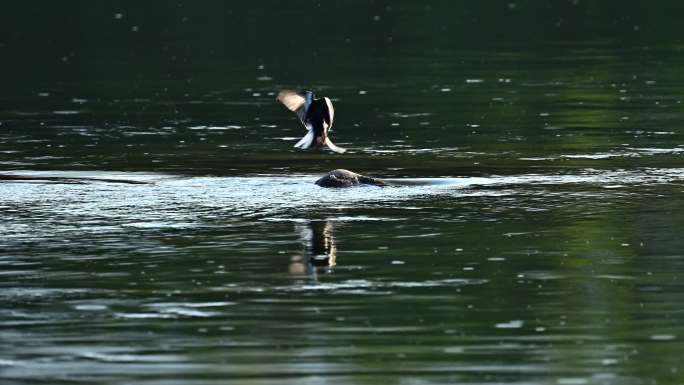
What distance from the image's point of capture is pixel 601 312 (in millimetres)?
13359

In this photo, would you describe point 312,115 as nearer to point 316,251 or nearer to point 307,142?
point 307,142

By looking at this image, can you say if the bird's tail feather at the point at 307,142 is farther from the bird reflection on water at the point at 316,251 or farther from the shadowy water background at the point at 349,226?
the bird reflection on water at the point at 316,251

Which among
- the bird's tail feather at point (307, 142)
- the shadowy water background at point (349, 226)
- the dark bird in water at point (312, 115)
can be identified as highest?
the dark bird in water at point (312, 115)

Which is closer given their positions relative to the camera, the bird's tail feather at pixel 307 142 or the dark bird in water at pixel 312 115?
the dark bird in water at pixel 312 115

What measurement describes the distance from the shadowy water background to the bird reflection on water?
0.16ft


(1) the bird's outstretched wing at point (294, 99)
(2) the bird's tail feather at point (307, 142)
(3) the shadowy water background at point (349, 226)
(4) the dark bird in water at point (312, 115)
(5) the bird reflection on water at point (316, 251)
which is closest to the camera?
(3) the shadowy water background at point (349, 226)

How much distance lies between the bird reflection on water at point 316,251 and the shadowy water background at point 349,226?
0.05 meters

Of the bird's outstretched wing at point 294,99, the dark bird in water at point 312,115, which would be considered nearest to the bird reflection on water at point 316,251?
the dark bird in water at point 312,115

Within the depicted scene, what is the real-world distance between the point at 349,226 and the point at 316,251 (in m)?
1.43

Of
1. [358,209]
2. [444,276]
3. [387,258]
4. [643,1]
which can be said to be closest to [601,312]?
[444,276]

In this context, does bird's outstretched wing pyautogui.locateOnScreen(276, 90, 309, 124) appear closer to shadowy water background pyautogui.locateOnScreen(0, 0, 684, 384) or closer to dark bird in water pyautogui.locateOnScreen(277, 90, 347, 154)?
dark bird in water pyautogui.locateOnScreen(277, 90, 347, 154)

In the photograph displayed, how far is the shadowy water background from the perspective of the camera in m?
12.1

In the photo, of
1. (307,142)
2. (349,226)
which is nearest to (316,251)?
(349,226)

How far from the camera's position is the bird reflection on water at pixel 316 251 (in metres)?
15.5
